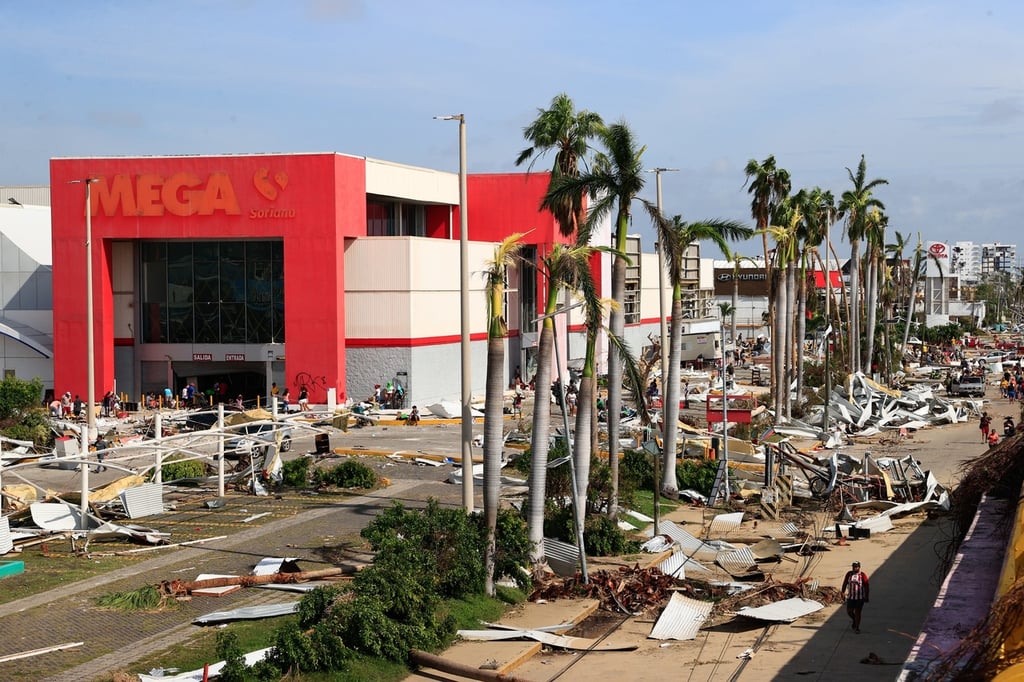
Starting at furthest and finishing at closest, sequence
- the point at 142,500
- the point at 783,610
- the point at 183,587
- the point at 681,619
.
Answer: the point at 142,500 → the point at 183,587 → the point at 783,610 → the point at 681,619

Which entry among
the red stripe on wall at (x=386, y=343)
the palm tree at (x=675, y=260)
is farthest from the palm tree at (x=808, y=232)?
the palm tree at (x=675, y=260)

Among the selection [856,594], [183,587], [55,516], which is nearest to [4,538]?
[55,516]

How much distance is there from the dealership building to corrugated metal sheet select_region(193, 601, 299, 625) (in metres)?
36.9

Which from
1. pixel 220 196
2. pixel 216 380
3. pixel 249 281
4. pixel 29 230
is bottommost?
pixel 216 380

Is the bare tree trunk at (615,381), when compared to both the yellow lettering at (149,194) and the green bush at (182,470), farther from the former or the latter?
the yellow lettering at (149,194)

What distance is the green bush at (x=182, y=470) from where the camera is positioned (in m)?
36.8

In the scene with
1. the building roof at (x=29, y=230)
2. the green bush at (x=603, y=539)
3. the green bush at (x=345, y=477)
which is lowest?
A: the green bush at (x=603, y=539)

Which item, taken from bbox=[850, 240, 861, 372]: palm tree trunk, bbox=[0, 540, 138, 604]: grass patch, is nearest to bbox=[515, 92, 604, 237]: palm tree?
bbox=[0, 540, 138, 604]: grass patch

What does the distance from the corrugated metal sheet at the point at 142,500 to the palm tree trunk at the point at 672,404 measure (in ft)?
48.4

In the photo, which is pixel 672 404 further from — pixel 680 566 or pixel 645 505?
pixel 680 566

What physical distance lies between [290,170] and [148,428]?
1546cm

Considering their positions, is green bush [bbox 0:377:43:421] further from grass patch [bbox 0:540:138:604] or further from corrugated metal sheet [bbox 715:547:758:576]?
corrugated metal sheet [bbox 715:547:758:576]

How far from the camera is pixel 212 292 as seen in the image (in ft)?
203

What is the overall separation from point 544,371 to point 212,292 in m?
41.4
